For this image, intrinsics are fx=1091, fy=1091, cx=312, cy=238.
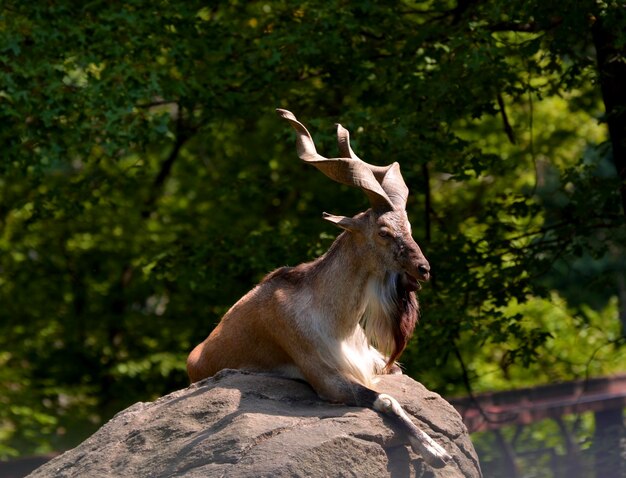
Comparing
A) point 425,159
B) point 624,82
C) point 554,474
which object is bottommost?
point 554,474

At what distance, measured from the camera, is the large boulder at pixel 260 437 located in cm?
570

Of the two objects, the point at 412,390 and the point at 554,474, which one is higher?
the point at 412,390

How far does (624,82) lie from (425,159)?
216 cm

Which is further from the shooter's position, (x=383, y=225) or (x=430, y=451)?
(x=383, y=225)

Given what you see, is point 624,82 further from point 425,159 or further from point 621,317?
point 621,317

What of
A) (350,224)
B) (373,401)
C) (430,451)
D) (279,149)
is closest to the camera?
(430,451)

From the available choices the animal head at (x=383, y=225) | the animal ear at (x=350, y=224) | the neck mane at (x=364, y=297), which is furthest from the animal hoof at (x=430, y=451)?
the animal ear at (x=350, y=224)

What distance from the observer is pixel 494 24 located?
1116 cm

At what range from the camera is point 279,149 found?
14.5 m

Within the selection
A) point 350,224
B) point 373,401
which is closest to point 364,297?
point 350,224

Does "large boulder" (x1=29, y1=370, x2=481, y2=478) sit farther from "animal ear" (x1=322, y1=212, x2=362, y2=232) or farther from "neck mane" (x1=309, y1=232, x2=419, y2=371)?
"animal ear" (x1=322, y1=212, x2=362, y2=232)

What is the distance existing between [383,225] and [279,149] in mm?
8429

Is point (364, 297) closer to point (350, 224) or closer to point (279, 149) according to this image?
point (350, 224)

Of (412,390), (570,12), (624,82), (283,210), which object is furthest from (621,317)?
(412,390)
